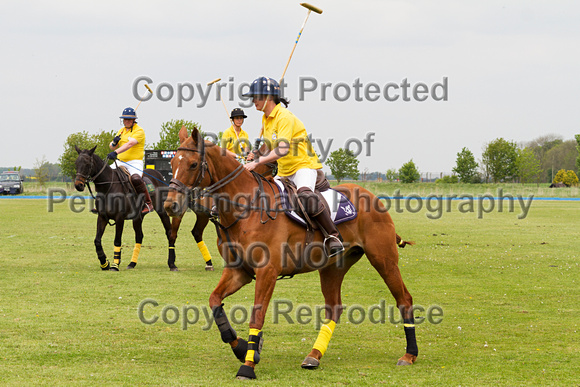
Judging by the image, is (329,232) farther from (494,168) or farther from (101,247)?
(494,168)

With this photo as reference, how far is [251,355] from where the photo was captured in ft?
20.8

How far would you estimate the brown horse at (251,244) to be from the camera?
20.8ft

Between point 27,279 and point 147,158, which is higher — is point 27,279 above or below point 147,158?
below

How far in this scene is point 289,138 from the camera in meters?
6.94

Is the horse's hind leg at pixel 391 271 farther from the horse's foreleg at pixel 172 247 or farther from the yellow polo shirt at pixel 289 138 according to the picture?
the horse's foreleg at pixel 172 247

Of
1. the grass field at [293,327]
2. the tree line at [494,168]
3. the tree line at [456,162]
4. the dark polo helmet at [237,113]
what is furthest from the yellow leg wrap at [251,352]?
the tree line at [494,168]

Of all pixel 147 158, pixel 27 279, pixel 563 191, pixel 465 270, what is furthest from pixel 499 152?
pixel 27 279

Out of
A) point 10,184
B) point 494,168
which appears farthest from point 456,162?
point 10,184

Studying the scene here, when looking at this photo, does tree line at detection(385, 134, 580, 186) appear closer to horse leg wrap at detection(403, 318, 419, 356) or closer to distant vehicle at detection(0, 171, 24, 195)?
distant vehicle at detection(0, 171, 24, 195)

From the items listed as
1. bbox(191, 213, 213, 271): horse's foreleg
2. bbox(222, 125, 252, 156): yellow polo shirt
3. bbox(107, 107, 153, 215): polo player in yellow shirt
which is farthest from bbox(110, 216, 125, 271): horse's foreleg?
bbox(222, 125, 252, 156): yellow polo shirt

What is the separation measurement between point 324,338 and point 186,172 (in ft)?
8.04

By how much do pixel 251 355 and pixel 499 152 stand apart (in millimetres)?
75873

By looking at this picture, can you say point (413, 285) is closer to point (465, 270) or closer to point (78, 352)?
point (465, 270)

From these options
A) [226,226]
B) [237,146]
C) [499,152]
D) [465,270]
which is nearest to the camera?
[226,226]
